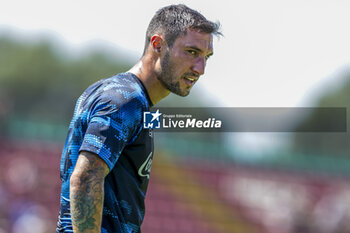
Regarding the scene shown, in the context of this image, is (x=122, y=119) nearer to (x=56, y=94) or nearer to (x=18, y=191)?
(x=18, y=191)

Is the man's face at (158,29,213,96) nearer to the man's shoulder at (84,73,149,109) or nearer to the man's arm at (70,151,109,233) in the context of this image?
the man's shoulder at (84,73,149,109)

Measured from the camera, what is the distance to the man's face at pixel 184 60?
364cm

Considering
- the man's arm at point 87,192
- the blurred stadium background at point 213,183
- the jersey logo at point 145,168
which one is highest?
the blurred stadium background at point 213,183

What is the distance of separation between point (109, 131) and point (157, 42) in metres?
0.88

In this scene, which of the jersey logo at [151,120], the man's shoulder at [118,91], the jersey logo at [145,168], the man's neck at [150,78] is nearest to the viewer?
the man's shoulder at [118,91]

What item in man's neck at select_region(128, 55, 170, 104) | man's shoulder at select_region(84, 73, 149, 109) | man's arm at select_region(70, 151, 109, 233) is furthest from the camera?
man's neck at select_region(128, 55, 170, 104)

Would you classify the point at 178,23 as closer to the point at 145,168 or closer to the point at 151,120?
the point at 151,120

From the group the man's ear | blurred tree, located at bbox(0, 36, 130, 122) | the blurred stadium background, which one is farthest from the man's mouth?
blurred tree, located at bbox(0, 36, 130, 122)

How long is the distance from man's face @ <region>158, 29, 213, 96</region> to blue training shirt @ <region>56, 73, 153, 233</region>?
Result: 0.24 metres

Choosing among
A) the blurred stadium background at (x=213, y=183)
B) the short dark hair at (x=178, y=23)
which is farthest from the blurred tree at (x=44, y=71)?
the short dark hair at (x=178, y=23)

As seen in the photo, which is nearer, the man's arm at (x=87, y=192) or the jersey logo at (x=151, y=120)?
the man's arm at (x=87, y=192)

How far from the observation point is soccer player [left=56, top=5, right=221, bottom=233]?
3018 mm

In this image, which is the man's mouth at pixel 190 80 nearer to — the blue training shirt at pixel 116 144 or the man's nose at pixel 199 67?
the man's nose at pixel 199 67

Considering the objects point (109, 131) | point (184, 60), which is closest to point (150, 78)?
point (184, 60)
